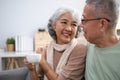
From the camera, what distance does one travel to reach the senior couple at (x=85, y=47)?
1.19 meters

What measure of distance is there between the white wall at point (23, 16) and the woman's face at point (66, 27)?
2487 millimetres

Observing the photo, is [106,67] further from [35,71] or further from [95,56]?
[35,71]

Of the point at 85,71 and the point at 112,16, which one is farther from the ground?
the point at 112,16

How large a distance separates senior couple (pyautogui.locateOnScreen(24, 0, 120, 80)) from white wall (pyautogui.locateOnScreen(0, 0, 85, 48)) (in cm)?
237

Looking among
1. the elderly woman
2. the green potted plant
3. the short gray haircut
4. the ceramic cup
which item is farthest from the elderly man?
the green potted plant

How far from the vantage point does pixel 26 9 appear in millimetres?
3938

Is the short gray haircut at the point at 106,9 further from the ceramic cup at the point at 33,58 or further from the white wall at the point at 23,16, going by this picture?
the white wall at the point at 23,16

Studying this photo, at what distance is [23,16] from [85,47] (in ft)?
8.86

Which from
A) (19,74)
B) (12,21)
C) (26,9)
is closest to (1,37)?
(12,21)

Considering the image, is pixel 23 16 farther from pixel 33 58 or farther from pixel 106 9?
pixel 106 9

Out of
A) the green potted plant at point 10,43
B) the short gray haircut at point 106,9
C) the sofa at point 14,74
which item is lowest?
the sofa at point 14,74

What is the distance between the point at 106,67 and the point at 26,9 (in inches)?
116

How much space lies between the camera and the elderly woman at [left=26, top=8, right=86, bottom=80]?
54.5 inches

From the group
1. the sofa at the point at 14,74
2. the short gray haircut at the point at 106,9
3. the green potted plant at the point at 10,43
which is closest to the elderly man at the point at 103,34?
the short gray haircut at the point at 106,9
